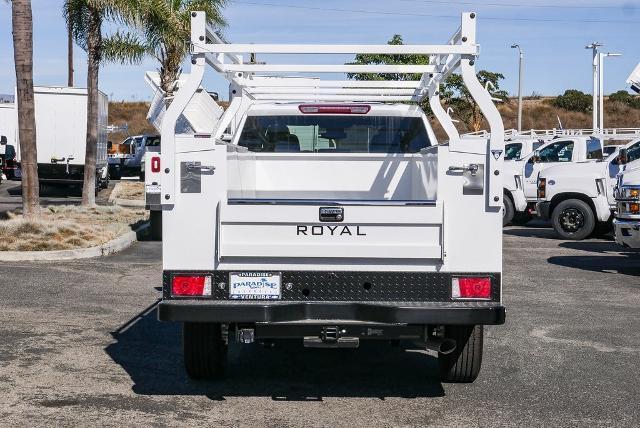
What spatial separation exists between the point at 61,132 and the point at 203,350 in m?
23.3

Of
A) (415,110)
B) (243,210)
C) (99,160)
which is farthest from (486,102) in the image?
(99,160)

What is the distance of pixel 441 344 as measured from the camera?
703 centimetres

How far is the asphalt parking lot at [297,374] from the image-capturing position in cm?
675

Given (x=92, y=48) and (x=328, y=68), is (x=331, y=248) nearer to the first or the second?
(x=328, y=68)

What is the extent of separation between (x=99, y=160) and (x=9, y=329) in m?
22.2

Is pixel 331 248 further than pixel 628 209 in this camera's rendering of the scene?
No

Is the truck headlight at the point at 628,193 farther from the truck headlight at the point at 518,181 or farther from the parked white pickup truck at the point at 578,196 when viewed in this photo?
the truck headlight at the point at 518,181

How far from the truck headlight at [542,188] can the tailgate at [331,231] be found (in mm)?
13623

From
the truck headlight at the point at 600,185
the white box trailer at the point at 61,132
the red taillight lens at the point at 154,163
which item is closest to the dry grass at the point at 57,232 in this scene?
the red taillight lens at the point at 154,163

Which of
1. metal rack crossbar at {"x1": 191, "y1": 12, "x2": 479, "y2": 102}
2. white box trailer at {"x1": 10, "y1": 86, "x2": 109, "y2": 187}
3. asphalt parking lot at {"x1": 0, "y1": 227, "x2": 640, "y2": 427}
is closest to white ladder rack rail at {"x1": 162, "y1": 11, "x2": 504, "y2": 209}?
metal rack crossbar at {"x1": 191, "y1": 12, "x2": 479, "y2": 102}

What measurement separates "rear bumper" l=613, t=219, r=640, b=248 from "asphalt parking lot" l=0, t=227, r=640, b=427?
2.38 metres

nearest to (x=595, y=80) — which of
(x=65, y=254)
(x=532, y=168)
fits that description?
(x=532, y=168)

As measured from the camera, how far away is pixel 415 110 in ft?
30.3

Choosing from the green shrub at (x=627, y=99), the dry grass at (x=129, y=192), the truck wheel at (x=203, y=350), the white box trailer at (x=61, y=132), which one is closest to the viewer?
the truck wheel at (x=203, y=350)
